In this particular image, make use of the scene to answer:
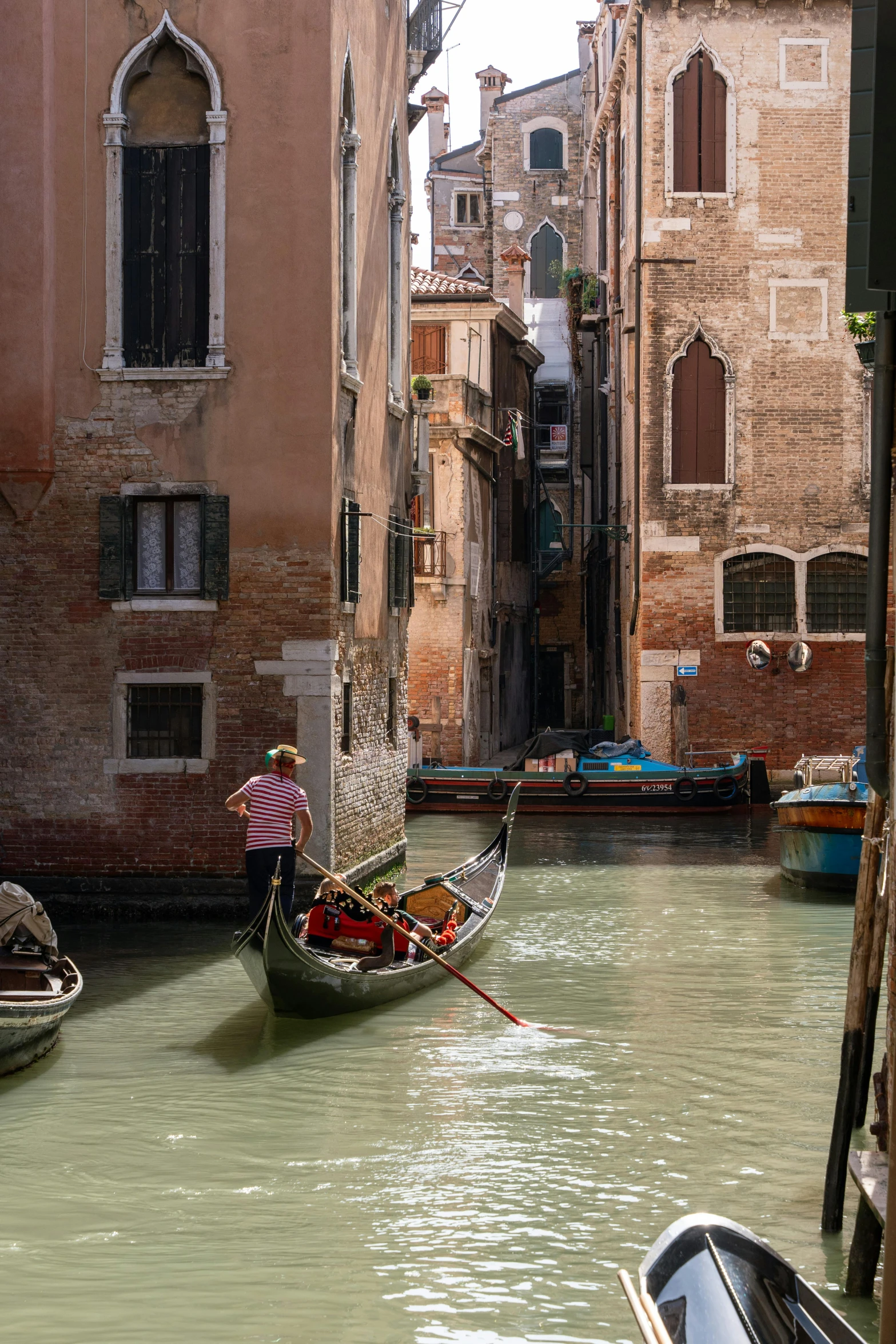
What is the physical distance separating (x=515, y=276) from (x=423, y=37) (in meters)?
14.6

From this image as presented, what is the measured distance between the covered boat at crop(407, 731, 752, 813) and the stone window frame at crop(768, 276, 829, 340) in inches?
210

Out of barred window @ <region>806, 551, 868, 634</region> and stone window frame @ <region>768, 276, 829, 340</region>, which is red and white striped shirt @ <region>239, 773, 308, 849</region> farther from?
stone window frame @ <region>768, 276, 829, 340</region>

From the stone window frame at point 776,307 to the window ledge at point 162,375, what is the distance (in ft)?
36.2

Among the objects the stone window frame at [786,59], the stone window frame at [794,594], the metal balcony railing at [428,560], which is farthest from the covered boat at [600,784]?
the stone window frame at [786,59]

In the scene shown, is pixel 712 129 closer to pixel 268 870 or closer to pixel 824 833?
pixel 824 833

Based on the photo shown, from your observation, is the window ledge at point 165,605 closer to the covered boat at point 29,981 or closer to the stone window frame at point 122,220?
the stone window frame at point 122,220

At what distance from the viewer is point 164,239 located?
481 inches

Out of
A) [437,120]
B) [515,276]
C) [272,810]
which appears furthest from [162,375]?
[437,120]

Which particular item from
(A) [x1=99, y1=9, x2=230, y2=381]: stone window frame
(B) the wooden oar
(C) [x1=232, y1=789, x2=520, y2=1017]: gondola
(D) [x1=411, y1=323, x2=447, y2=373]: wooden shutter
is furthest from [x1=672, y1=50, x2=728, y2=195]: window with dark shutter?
(B) the wooden oar

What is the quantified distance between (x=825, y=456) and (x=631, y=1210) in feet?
54.1

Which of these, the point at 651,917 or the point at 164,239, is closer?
the point at 164,239

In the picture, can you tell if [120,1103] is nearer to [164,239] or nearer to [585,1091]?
[585,1091]

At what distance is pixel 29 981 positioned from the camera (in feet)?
27.9

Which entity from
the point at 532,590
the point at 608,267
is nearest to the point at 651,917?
the point at 608,267
